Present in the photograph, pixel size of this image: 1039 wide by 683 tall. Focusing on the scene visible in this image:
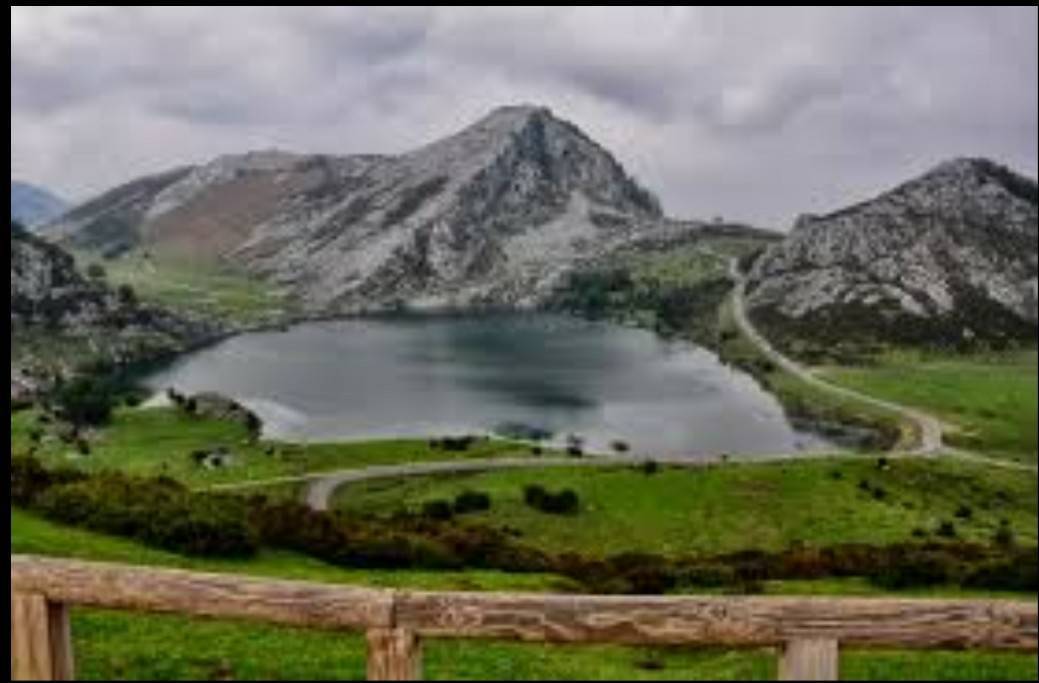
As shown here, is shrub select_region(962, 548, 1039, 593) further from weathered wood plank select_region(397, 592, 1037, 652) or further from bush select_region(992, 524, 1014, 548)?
bush select_region(992, 524, 1014, 548)

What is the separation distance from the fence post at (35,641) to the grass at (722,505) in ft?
305

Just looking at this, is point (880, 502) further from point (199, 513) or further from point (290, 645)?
point (290, 645)

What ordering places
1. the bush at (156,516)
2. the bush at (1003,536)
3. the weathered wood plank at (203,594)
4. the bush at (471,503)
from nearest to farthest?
the weathered wood plank at (203,594), the bush at (156,516), the bush at (471,503), the bush at (1003,536)

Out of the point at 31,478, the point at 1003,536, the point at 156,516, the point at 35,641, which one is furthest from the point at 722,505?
the point at 35,641

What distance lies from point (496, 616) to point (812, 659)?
8.72 ft

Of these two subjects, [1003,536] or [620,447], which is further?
[620,447]

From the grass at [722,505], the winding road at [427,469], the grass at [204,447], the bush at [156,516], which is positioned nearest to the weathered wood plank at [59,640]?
the bush at [156,516]

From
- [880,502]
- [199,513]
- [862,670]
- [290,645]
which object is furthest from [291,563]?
[880,502]

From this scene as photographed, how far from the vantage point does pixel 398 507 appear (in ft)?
422

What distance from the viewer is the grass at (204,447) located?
496 feet

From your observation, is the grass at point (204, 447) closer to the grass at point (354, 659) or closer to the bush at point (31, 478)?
the bush at point (31, 478)

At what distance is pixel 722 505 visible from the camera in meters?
132

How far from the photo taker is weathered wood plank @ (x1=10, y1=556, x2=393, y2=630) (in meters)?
13.1

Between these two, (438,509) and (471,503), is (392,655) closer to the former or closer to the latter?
(438,509)
